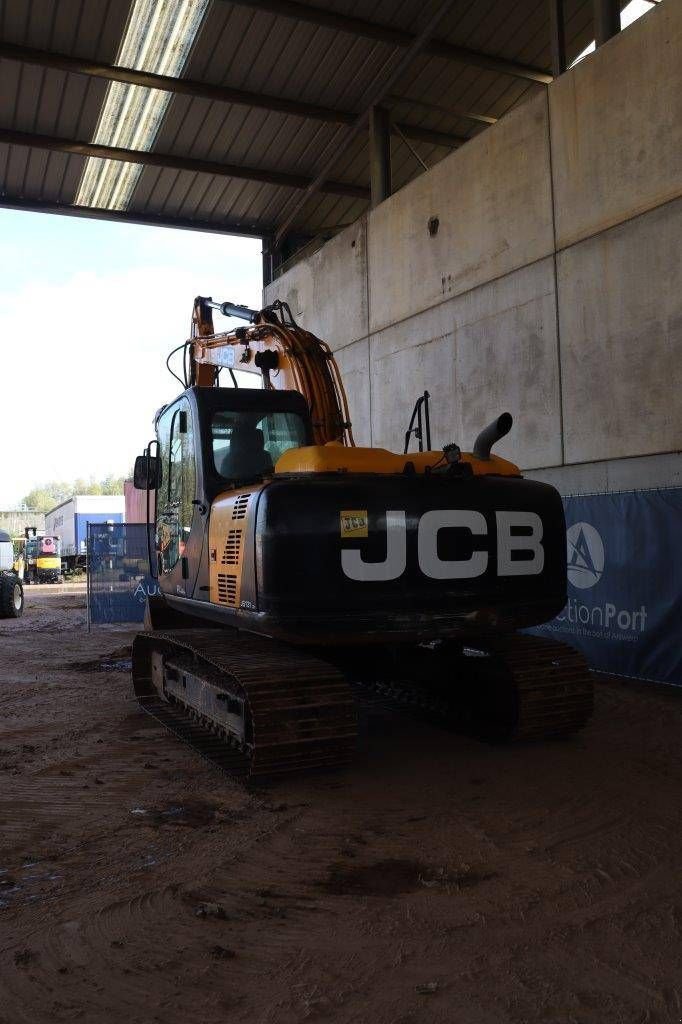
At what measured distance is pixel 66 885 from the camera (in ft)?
11.9

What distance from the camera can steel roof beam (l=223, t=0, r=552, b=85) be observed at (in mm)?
12148

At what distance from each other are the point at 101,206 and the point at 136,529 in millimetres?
6765

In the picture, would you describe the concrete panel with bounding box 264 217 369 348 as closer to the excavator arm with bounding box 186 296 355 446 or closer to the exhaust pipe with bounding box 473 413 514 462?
the excavator arm with bounding box 186 296 355 446

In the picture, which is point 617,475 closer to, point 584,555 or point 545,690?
point 584,555

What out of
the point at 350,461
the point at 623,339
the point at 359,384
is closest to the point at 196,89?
the point at 359,384

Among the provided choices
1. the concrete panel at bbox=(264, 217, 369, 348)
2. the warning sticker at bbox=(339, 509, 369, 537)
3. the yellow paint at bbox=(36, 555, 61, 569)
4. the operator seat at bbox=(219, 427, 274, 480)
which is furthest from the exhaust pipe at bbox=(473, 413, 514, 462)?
the yellow paint at bbox=(36, 555, 61, 569)

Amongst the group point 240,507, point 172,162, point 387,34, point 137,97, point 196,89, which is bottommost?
point 240,507

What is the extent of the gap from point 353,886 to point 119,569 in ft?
38.5

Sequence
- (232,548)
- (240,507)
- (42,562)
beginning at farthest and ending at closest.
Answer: (42,562), (232,548), (240,507)

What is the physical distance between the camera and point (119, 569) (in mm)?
14648

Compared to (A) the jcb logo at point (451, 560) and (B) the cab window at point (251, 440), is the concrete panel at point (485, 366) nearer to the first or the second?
(B) the cab window at point (251, 440)

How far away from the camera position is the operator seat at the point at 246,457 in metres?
6.11

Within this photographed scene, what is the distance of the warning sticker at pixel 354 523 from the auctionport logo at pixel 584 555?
443 cm

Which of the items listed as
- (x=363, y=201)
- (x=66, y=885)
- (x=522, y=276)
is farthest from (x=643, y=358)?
(x=363, y=201)
